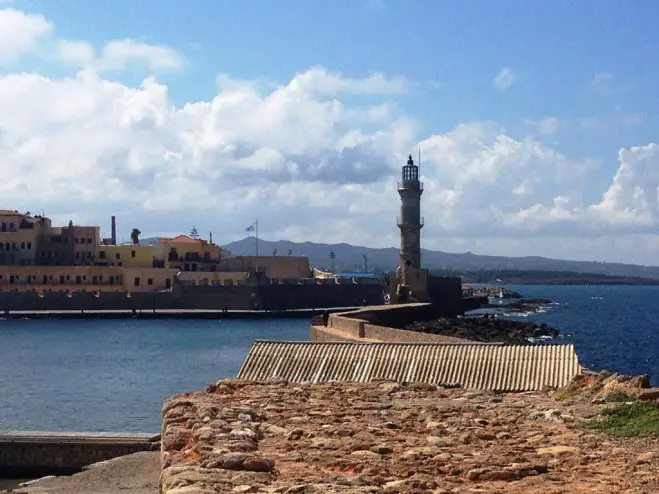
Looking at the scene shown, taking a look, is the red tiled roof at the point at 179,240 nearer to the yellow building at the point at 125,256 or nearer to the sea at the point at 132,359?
the yellow building at the point at 125,256

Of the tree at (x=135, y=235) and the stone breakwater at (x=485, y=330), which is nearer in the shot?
the stone breakwater at (x=485, y=330)

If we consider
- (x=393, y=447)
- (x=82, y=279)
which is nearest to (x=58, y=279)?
(x=82, y=279)

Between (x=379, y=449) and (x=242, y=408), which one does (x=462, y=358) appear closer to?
(x=242, y=408)

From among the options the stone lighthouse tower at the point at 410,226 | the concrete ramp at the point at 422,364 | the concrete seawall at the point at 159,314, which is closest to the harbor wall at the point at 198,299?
the concrete seawall at the point at 159,314

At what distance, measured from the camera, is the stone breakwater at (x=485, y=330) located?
5159cm

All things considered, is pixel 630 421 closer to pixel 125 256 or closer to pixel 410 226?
pixel 410 226

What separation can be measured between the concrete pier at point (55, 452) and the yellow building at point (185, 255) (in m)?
77.5

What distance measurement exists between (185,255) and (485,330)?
46.1 m

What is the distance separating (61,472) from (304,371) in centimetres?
619

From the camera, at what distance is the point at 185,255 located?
3858 inches

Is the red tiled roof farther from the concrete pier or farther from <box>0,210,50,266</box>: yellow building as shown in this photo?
the concrete pier

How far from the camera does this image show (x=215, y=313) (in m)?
86.1

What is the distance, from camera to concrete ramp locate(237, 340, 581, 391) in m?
13.8

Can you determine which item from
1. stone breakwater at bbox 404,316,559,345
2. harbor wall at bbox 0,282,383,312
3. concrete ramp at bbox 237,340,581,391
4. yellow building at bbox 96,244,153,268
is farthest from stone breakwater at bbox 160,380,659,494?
yellow building at bbox 96,244,153,268
